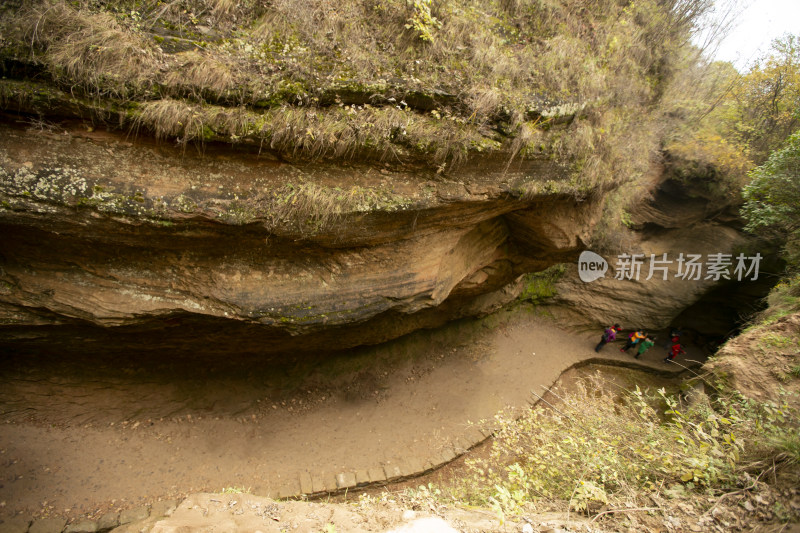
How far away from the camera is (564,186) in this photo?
5.72 m

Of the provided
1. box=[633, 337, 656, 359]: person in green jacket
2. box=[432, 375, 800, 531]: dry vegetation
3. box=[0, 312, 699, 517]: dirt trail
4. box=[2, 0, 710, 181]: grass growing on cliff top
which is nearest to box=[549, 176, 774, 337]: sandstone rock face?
box=[633, 337, 656, 359]: person in green jacket

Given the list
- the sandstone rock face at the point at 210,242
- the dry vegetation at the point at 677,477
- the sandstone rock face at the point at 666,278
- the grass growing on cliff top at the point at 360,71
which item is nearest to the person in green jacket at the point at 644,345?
the sandstone rock face at the point at 666,278

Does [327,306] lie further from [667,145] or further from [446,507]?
[667,145]

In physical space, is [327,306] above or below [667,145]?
below

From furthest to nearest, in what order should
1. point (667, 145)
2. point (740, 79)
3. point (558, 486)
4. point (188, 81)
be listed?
point (667, 145) < point (740, 79) < point (188, 81) < point (558, 486)

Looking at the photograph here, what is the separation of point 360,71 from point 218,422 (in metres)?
6.08

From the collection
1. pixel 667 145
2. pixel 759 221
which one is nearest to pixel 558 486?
pixel 759 221

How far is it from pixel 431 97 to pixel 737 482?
15.5 ft

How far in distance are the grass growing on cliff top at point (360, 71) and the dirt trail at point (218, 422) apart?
14.4 ft

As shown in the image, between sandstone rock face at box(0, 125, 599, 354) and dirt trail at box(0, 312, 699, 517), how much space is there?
982 mm

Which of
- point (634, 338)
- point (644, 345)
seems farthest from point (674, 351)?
point (634, 338)

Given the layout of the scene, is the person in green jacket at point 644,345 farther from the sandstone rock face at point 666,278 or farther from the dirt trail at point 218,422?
the dirt trail at point 218,422

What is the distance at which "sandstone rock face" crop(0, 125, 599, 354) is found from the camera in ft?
11.8

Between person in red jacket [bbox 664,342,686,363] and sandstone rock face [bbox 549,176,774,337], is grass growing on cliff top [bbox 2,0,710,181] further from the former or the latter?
person in red jacket [bbox 664,342,686,363]
